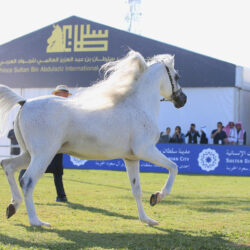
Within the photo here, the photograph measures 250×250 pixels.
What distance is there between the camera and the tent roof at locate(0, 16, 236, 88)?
2334 centimetres

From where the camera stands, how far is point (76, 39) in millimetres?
25781

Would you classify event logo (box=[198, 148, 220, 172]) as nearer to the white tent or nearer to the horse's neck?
the white tent

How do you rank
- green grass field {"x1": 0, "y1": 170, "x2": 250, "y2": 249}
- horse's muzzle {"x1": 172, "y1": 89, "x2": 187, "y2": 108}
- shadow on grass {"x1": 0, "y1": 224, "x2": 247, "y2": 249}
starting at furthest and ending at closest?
horse's muzzle {"x1": 172, "y1": 89, "x2": 187, "y2": 108}
green grass field {"x1": 0, "y1": 170, "x2": 250, "y2": 249}
shadow on grass {"x1": 0, "y1": 224, "x2": 247, "y2": 249}

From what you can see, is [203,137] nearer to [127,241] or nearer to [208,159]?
[208,159]

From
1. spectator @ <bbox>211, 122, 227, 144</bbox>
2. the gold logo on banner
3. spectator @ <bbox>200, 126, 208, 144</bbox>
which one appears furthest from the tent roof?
spectator @ <bbox>211, 122, 227, 144</bbox>

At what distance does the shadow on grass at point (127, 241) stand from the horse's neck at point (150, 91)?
1844 millimetres

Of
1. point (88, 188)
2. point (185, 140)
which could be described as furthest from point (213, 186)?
point (185, 140)

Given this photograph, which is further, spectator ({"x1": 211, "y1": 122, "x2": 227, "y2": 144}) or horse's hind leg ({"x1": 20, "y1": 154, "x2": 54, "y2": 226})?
spectator ({"x1": 211, "y1": 122, "x2": 227, "y2": 144})

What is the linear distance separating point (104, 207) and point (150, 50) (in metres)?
16.3

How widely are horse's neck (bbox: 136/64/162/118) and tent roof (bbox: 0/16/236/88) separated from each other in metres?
16.0

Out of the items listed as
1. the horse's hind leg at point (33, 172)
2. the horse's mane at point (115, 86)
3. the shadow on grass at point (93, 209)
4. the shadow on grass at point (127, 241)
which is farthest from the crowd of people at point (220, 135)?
the horse's hind leg at point (33, 172)

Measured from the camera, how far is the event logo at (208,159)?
18078mm

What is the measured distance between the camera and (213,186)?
43.5ft

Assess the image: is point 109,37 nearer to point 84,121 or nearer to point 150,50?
point 150,50
